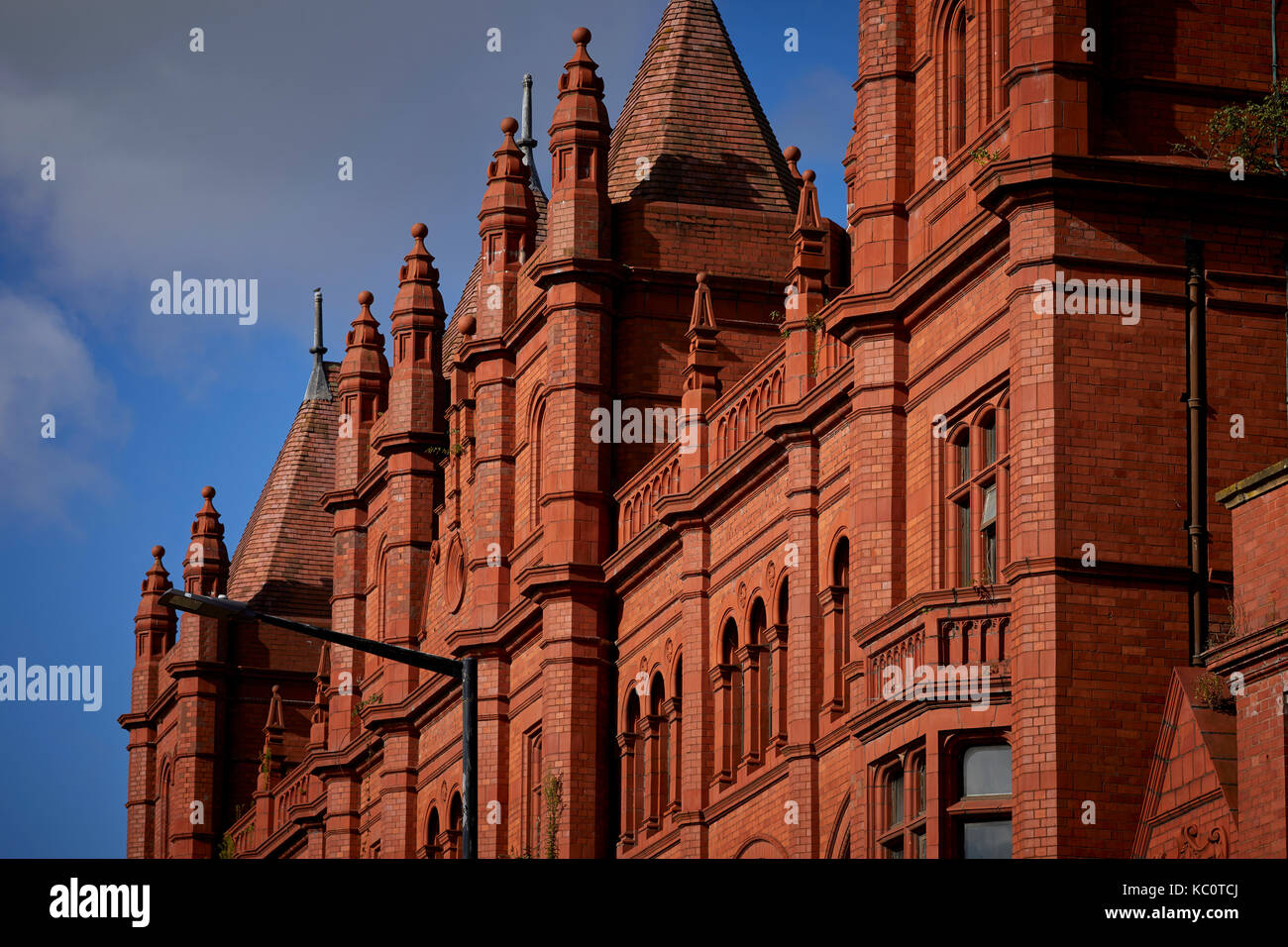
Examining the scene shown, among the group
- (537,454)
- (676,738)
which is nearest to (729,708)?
(676,738)

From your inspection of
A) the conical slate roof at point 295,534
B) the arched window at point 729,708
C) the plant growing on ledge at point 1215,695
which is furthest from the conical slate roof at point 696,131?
the conical slate roof at point 295,534

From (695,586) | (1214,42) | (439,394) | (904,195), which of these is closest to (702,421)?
(695,586)

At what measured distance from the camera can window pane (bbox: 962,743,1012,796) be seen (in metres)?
35.6

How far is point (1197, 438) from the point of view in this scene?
1395 inches

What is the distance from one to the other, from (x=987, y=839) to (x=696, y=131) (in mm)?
22268

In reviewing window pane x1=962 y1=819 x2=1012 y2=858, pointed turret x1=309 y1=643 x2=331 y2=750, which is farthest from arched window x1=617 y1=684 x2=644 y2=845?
pointed turret x1=309 y1=643 x2=331 y2=750

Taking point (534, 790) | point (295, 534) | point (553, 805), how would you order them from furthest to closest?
point (295, 534) → point (534, 790) → point (553, 805)

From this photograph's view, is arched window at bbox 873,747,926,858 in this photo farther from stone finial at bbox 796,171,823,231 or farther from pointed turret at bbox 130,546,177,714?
pointed turret at bbox 130,546,177,714

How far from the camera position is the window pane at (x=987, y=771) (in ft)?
117

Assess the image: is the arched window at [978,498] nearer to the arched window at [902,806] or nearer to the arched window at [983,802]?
the arched window at [983,802]

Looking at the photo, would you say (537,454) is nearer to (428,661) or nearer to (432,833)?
(432,833)

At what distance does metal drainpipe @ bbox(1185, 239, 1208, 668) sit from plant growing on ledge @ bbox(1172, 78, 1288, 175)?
1197 mm
